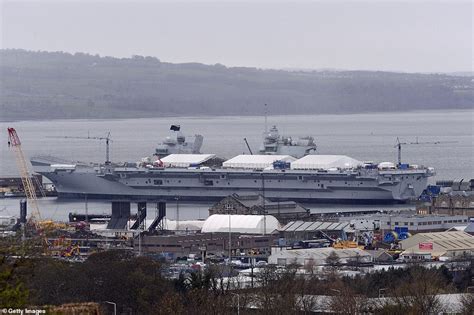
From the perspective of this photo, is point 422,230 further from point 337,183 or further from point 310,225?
point 337,183

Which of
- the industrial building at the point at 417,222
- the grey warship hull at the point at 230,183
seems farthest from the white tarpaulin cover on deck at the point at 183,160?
the industrial building at the point at 417,222

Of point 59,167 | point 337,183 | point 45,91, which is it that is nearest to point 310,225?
point 337,183

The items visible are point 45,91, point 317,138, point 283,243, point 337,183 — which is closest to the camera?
→ point 283,243

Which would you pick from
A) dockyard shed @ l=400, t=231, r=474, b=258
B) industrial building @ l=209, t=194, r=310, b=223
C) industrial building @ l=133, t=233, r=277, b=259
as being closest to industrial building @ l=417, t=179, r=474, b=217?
industrial building @ l=209, t=194, r=310, b=223

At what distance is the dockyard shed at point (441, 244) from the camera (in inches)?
1346

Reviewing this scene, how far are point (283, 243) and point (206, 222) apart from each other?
4.67 metres

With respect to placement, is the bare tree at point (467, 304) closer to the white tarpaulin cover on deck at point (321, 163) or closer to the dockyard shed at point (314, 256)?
the dockyard shed at point (314, 256)

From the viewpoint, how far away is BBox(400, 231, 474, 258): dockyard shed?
34188mm

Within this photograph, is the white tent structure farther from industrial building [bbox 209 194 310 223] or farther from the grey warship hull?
the grey warship hull

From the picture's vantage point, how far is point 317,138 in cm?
11819

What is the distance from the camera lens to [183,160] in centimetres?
6675

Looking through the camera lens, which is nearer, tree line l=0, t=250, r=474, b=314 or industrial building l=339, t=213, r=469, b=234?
tree line l=0, t=250, r=474, b=314

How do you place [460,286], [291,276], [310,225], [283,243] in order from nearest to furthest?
1. [291,276]
2. [460,286]
3. [283,243]
4. [310,225]

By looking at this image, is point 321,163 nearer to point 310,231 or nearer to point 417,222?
point 417,222
